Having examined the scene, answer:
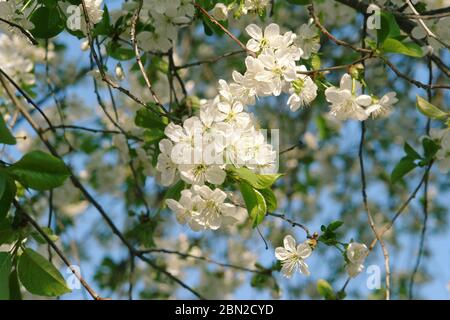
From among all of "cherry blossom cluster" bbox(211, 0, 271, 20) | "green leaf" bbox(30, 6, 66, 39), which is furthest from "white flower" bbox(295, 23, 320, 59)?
"green leaf" bbox(30, 6, 66, 39)

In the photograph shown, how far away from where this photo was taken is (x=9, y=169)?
1.45 meters

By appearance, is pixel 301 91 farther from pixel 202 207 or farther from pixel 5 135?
pixel 5 135

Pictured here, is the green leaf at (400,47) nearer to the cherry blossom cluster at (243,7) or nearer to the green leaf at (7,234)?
the cherry blossom cluster at (243,7)

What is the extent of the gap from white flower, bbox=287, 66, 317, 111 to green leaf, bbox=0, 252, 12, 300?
0.75 meters

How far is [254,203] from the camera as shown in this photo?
4.99ft

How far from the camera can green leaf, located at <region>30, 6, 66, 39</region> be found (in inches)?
70.4

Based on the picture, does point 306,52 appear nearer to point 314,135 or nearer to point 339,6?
point 339,6

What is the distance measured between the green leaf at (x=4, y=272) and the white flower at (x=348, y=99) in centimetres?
83

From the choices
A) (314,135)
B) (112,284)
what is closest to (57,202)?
(112,284)

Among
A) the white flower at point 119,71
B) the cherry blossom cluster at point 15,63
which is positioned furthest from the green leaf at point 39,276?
the cherry blossom cluster at point 15,63

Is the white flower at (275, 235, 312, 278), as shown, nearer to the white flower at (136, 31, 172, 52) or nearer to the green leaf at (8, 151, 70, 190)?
the green leaf at (8, 151, 70, 190)

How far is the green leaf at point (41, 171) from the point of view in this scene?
56.5 inches

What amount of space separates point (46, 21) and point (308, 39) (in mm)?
696
